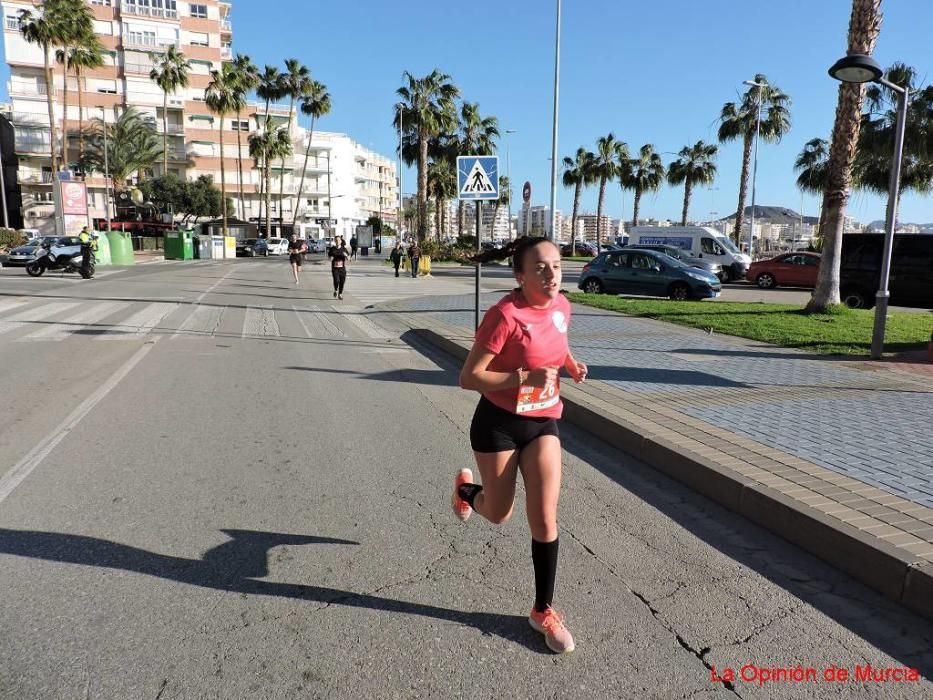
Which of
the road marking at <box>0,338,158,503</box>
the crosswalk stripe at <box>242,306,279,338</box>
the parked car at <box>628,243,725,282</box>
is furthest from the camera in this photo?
the parked car at <box>628,243,725,282</box>

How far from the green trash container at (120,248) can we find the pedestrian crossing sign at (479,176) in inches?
1268

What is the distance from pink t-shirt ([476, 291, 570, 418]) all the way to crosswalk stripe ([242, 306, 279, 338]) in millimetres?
9689

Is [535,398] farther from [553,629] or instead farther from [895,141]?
[895,141]

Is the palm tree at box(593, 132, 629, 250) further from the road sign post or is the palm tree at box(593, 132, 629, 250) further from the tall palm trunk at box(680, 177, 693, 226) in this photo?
the road sign post

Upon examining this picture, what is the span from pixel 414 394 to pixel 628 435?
2852 millimetres

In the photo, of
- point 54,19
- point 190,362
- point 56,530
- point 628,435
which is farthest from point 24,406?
point 54,19

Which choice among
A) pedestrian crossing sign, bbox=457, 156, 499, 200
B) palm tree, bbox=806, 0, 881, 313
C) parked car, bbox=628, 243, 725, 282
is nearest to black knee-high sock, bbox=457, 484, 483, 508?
pedestrian crossing sign, bbox=457, 156, 499, 200

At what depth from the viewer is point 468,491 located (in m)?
3.36

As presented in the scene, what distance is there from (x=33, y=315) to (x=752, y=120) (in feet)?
131

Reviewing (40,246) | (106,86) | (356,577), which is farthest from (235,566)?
(106,86)

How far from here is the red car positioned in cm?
2503

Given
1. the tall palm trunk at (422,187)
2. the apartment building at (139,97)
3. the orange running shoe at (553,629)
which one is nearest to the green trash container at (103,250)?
the tall palm trunk at (422,187)

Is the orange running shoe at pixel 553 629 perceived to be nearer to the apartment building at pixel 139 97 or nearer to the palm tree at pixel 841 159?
the palm tree at pixel 841 159

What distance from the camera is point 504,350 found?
279 cm
